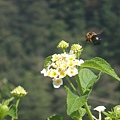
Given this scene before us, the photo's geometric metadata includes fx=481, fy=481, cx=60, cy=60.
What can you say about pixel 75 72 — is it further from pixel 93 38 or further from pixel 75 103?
pixel 93 38

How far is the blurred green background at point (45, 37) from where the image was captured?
21609mm

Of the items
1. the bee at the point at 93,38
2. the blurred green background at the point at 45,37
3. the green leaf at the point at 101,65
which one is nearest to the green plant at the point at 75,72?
the green leaf at the point at 101,65

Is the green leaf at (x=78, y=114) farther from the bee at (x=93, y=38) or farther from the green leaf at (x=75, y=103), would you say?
the bee at (x=93, y=38)

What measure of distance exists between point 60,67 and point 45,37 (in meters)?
26.7

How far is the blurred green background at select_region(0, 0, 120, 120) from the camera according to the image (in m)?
21.6

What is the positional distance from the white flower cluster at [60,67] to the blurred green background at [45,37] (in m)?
17.1

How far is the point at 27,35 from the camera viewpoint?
28.3 meters

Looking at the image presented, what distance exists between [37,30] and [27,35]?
2.16 ft

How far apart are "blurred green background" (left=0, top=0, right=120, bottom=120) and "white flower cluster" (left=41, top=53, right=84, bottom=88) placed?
A: 17069mm

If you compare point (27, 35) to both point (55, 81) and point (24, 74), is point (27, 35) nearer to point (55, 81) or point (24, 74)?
point (24, 74)

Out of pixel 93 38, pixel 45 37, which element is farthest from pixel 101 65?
pixel 45 37

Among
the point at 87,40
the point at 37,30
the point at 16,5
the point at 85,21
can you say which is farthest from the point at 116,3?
the point at 87,40

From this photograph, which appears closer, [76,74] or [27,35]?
[76,74]

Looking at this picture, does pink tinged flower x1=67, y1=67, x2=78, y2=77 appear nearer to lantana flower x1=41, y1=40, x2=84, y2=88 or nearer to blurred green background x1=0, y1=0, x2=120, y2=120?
lantana flower x1=41, y1=40, x2=84, y2=88
